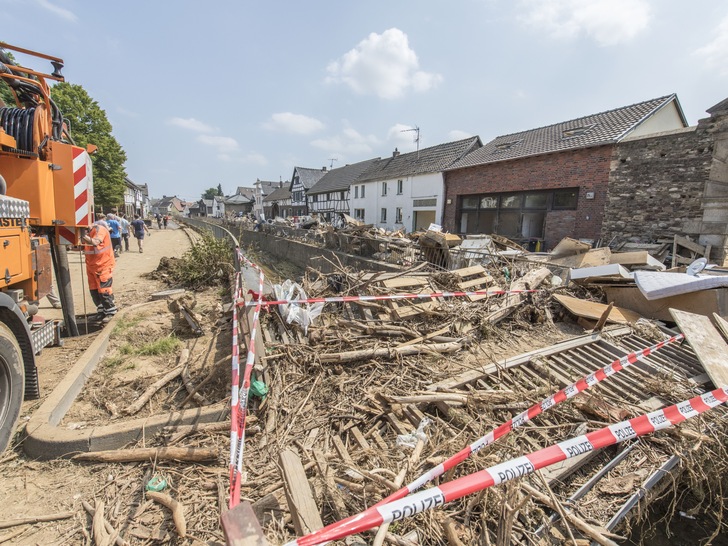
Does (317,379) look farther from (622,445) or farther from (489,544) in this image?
(622,445)

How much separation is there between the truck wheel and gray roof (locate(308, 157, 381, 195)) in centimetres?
3357

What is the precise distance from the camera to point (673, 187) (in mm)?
12797

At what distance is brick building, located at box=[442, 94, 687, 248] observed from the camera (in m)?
15.1

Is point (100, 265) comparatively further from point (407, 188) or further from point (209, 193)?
point (209, 193)

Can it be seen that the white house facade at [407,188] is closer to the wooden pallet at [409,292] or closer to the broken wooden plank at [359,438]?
the wooden pallet at [409,292]

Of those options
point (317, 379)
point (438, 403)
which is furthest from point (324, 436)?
point (438, 403)

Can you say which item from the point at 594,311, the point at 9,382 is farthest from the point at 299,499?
the point at 594,311

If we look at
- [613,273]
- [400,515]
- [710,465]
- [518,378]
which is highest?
[613,273]

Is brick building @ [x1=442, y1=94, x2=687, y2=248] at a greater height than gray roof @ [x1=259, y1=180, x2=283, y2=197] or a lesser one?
lesser

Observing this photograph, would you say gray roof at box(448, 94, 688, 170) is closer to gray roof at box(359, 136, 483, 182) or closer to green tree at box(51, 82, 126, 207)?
gray roof at box(359, 136, 483, 182)

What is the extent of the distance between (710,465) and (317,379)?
357 centimetres

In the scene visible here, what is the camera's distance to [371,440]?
115 inches

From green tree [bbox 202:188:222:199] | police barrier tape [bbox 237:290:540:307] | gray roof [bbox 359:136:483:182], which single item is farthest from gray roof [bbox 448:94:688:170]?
green tree [bbox 202:188:222:199]

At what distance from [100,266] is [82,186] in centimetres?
159
